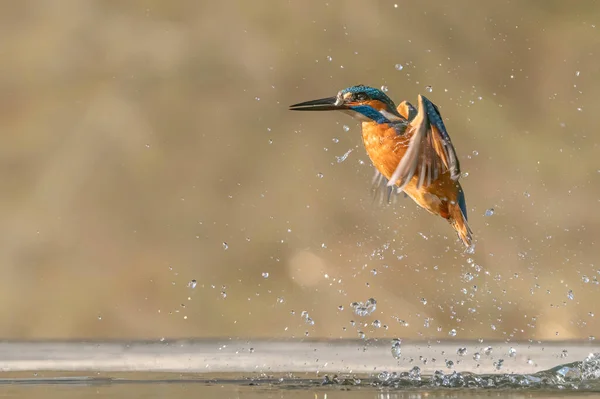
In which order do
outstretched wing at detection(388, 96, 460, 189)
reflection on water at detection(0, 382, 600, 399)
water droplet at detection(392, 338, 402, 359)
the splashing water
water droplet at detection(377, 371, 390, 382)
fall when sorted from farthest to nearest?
water droplet at detection(392, 338, 402, 359), water droplet at detection(377, 371, 390, 382), the splashing water, reflection on water at detection(0, 382, 600, 399), outstretched wing at detection(388, 96, 460, 189)

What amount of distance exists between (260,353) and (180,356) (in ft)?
0.80

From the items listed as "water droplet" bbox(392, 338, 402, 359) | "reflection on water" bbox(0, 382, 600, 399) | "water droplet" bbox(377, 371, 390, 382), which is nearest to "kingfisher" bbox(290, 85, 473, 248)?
"reflection on water" bbox(0, 382, 600, 399)

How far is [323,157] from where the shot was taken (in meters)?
4.60

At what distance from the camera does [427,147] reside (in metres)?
2.38

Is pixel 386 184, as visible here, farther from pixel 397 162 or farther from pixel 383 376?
pixel 383 376

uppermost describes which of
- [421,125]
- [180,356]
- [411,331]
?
[421,125]

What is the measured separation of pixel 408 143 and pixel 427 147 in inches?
1.5

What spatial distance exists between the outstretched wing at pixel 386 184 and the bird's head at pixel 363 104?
0.32 ft

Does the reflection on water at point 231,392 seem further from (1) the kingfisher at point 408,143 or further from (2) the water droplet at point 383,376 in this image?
(1) the kingfisher at point 408,143

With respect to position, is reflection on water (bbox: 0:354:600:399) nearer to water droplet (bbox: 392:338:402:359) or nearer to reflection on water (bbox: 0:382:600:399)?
reflection on water (bbox: 0:382:600:399)

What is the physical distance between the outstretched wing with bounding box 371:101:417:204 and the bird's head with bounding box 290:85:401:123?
0.10 m

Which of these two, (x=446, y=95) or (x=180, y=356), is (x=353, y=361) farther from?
(x=446, y=95)

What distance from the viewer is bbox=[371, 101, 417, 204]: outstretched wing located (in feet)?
8.34

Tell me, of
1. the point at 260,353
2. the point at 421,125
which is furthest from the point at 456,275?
the point at 421,125
